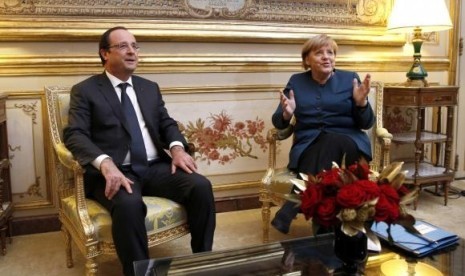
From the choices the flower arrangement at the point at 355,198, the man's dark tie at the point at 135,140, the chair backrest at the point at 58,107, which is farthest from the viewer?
the chair backrest at the point at 58,107

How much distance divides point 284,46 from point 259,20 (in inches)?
9.6

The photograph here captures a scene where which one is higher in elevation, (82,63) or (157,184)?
(82,63)

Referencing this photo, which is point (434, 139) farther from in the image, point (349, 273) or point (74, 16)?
point (74, 16)

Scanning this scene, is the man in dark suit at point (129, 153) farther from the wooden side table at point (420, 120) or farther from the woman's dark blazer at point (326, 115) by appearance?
the wooden side table at point (420, 120)

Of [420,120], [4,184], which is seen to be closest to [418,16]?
[420,120]

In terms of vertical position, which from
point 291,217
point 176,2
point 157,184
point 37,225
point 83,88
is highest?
point 176,2

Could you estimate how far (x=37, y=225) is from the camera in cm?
255

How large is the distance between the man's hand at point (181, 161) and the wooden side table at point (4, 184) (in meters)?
0.88

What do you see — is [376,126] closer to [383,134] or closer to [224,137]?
[383,134]

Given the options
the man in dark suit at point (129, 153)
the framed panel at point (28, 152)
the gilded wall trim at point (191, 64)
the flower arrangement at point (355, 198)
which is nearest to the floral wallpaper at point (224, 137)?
the gilded wall trim at point (191, 64)

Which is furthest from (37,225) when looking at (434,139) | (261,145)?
(434,139)

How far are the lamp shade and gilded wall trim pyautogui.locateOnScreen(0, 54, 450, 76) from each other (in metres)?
0.39

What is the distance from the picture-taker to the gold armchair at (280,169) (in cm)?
225

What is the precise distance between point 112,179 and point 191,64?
1176mm
